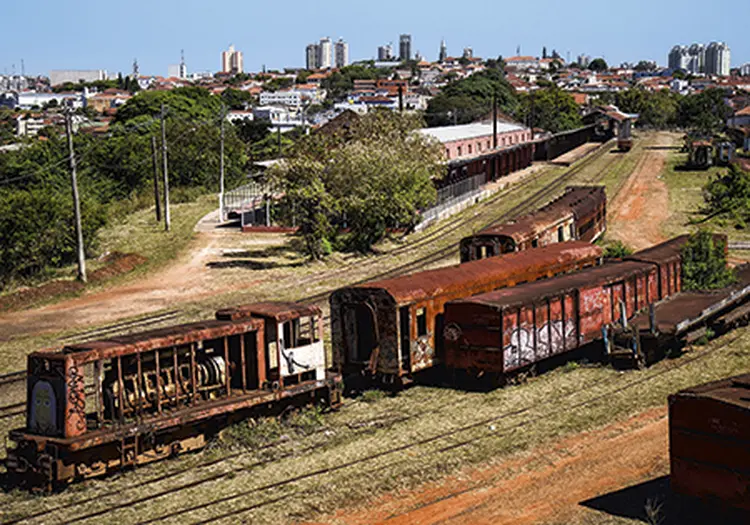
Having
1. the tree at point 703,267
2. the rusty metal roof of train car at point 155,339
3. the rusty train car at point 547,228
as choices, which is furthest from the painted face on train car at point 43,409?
the tree at point 703,267

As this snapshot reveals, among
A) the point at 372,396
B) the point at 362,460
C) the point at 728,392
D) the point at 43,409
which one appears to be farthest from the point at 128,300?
the point at 728,392

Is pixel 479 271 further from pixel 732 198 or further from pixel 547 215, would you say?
pixel 732 198

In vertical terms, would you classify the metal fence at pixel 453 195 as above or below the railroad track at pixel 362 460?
above

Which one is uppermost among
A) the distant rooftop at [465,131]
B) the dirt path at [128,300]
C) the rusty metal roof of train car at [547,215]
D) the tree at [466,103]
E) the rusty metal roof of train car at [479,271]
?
the tree at [466,103]

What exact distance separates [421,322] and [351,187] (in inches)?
884

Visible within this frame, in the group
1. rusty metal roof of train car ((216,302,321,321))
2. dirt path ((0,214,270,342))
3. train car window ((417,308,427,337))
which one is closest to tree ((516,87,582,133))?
dirt path ((0,214,270,342))

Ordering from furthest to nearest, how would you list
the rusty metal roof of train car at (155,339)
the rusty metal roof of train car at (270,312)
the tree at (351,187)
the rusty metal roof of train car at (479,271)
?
the tree at (351,187) → the rusty metal roof of train car at (479,271) → the rusty metal roof of train car at (270,312) → the rusty metal roof of train car at (155,339)

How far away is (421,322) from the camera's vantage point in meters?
26.4

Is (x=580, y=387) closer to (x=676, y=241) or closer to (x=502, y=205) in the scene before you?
(x=676, y=241)

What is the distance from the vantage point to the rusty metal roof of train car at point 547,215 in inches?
1467

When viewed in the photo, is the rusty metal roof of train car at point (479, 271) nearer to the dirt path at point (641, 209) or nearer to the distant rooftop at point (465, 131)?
the dirt path at point (641, 209)

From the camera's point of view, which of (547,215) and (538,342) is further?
(547,215)

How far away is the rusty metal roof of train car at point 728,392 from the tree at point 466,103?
91.6 metres

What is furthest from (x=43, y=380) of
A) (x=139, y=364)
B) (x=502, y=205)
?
(x=502, y=205)
